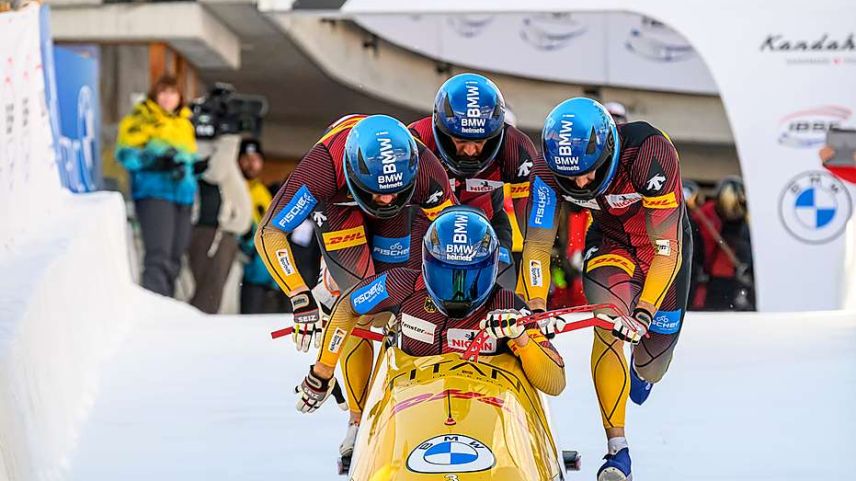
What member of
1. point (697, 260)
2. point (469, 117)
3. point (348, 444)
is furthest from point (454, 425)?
point (697, 260)

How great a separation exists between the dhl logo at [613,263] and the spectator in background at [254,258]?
442 cm

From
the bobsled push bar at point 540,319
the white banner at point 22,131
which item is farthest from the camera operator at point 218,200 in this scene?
the bobsled push bar at point 540,319

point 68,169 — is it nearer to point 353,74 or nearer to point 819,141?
point 819,141

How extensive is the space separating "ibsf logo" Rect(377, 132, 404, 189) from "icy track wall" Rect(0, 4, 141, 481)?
50.0 inches

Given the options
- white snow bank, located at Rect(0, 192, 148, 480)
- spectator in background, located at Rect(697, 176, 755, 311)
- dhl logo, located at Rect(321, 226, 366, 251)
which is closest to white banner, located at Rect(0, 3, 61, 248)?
white snow bank, located at Rect(0, 192, 148, 480)

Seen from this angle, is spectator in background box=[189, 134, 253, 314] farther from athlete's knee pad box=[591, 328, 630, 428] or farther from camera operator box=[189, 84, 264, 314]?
athlete's knee pad box=[591, 328, 630, 428]

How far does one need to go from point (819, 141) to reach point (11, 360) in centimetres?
624

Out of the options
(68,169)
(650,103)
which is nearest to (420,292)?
(68,169)

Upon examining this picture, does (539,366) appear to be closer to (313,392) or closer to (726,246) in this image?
(313,392)

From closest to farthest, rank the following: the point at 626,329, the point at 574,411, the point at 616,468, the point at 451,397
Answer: the point at 451,397 → the point at 626,329 → the point at 616,468 → the point at 574,411

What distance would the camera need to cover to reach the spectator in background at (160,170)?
25.4ft

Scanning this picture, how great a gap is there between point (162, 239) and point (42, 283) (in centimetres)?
247

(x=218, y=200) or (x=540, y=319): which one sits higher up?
(x=540, y=319)

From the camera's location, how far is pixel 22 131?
612 cm
